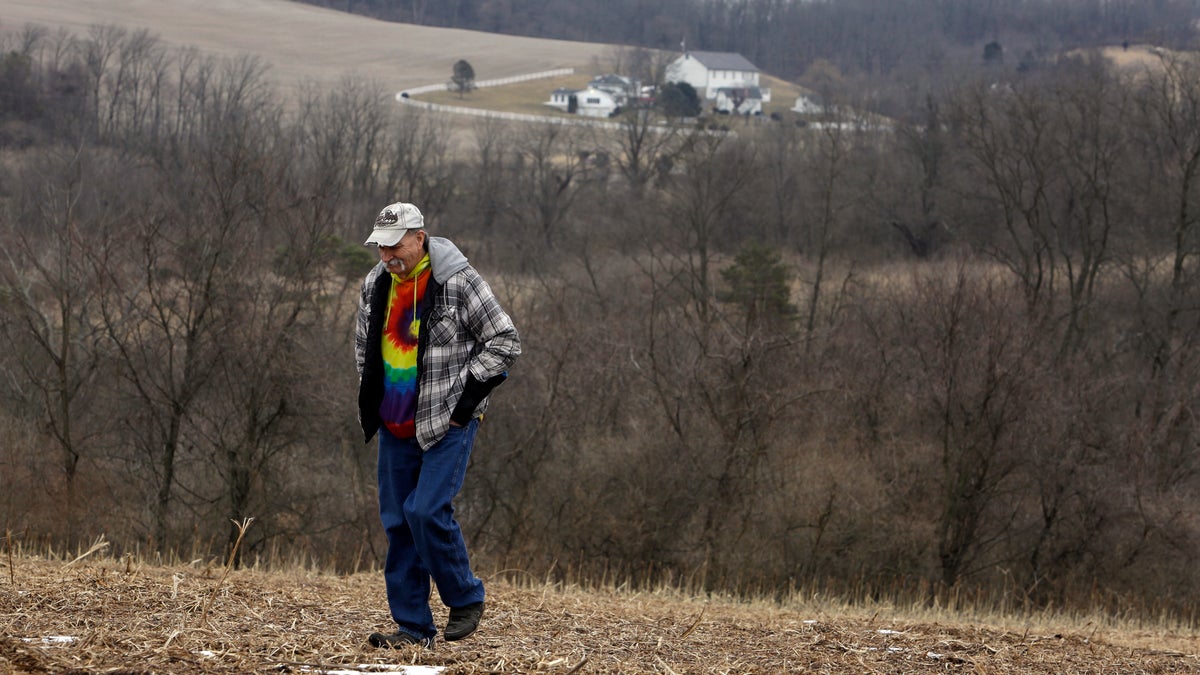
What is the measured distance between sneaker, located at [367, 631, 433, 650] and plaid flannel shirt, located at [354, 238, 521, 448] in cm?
83

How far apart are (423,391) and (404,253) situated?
23.2 inches

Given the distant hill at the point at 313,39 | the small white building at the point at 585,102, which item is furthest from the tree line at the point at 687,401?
the small white building at the point at 585,102

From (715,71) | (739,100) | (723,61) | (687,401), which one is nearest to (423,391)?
(687,401)

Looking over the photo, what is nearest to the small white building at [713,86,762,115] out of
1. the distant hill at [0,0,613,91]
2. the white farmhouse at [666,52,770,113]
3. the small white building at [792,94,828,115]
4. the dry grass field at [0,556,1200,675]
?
the white farmhouse at [666,52,770,113]

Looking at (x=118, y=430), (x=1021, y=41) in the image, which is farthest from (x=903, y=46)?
(x=118, y=430)

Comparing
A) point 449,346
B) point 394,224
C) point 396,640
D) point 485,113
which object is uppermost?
point 485,113

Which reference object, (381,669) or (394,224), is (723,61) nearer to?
(394,224)

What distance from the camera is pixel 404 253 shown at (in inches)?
196

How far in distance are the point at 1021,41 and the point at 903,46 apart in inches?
401

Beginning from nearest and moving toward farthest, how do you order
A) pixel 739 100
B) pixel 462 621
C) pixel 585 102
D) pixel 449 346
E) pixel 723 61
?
pixel 449 346
pixel 462 621
pixel 585 102
pixel 739 100
pixel 723 61

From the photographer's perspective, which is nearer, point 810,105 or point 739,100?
point 810,105

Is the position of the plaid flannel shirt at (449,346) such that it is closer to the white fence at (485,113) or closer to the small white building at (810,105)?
the white fence at (485,113)

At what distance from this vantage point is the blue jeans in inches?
193

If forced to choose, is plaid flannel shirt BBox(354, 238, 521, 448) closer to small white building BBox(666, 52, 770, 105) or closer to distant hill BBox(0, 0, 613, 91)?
distant hill BBox(0, 0, 613, 91)
